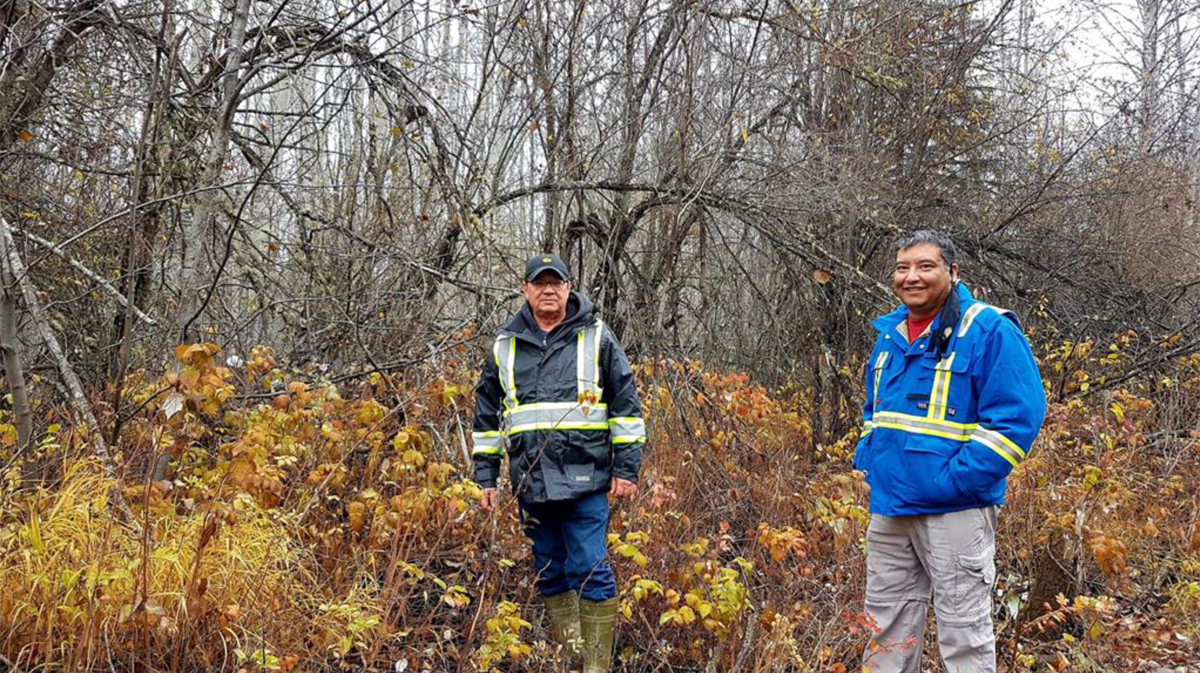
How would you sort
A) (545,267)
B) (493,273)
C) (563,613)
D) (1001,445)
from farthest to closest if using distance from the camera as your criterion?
(493,273), (563,613), (545,267), (1001,445)

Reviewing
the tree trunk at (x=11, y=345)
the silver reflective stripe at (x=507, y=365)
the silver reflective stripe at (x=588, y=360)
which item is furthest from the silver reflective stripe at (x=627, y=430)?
the tree trunk at (x=11, y=345)

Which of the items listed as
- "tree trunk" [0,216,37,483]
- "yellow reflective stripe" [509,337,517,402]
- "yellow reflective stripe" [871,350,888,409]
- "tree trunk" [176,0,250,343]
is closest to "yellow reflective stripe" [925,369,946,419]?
"yellow reflective stripe" [871,350,888,409]

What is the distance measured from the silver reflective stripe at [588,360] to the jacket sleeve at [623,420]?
0.16 ft

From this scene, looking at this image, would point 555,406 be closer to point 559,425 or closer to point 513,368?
point 559,425

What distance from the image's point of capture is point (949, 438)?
297 cm

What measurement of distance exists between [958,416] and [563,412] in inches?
63.1

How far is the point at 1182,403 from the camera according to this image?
24.0ft

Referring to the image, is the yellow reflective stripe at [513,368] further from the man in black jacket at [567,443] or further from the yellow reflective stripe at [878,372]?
the yellow reflective stripe at [878,372]

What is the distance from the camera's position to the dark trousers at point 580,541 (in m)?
3.54

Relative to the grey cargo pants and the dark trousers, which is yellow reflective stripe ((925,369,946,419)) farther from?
the dark trousers

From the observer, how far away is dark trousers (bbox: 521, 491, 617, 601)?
11.6 feet

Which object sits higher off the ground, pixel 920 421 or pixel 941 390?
pixel 941 390

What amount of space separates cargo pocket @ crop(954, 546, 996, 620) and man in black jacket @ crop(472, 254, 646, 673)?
4.39 feet

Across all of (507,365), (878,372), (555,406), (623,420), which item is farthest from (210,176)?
(878,372)
